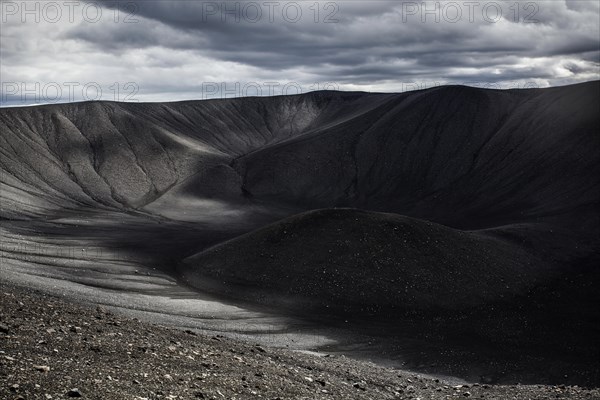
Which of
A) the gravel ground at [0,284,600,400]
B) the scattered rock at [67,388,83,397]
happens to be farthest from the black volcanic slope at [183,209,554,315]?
the scattered rock at [67,388,83,397]

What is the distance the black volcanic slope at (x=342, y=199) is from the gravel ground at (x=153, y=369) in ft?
67.3

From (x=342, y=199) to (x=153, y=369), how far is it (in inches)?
3343

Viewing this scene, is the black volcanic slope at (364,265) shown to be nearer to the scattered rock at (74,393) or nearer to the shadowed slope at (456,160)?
the shadowed slope at (456,160)

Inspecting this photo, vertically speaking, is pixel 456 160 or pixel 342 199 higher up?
pixel 456 160

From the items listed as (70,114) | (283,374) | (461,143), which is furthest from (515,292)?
(70,114)

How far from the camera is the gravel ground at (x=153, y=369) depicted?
1255 cm

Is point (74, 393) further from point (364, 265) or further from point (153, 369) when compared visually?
point (364, 265)

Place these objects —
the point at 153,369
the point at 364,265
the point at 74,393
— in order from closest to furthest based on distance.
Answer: the point at 74,393, the point at 153,369, the point at 364,265

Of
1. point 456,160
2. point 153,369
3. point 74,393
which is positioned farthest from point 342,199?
point 74,393

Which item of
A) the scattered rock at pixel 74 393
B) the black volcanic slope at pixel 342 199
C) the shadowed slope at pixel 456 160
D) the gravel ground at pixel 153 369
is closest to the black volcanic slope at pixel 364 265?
the black volcanic slope at pixel 342 199

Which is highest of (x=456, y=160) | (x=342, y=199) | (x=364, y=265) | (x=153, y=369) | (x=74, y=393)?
(x=456, y=160)

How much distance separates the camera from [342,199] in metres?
98.9

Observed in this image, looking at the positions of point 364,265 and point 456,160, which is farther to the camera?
point 456,160

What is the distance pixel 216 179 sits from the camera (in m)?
105
